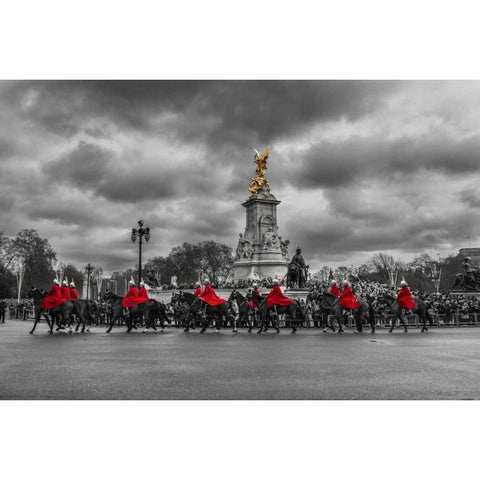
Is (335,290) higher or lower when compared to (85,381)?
higher

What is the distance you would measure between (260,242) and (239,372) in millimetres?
38021

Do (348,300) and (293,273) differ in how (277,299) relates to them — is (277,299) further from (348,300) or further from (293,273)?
→ (293,273)

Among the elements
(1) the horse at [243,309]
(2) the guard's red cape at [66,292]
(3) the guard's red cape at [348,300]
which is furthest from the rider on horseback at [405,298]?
(2) the guard's red cape at [66,292]

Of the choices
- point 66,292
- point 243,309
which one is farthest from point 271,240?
point 66,292

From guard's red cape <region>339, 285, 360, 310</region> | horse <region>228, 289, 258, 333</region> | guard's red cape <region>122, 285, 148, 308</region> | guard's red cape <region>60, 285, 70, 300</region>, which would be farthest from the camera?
horse <region>228, 289, 258, 333</region>

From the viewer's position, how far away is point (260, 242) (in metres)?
45.8

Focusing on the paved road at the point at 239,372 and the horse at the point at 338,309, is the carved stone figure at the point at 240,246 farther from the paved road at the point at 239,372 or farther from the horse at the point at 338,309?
the paved road at the point at 239,372

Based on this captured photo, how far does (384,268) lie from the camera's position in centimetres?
8469

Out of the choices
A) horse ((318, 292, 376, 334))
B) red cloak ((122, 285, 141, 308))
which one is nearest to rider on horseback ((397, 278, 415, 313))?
horse ((318, 292, 376, 334))

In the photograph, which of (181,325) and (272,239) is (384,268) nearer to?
(272,239)

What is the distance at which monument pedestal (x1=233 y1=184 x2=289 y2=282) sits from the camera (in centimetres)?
4491

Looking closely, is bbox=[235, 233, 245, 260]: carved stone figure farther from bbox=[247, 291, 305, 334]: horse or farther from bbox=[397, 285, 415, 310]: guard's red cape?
bbox=[397, 285, 415, 310]: guard's red cape

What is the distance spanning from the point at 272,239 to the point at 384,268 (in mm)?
44316

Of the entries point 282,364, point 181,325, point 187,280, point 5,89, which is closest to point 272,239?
point 181,325
